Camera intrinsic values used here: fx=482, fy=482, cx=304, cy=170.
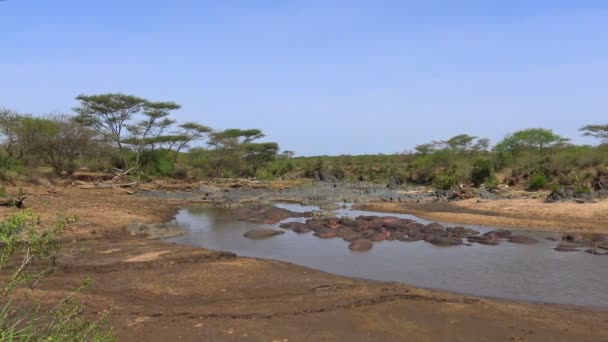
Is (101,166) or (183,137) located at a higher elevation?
(183,137)

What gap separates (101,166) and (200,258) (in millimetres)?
33946

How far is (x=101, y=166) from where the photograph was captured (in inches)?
1690

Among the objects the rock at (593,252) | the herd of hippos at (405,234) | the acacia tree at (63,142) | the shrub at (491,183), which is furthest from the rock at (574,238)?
the acacia tree at (63,142)

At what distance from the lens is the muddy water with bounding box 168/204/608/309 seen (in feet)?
35.0

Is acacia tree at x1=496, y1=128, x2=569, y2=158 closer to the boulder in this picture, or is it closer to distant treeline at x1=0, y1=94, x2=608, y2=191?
distant treeline at x1=0, y1=94, x2=608, y2=191

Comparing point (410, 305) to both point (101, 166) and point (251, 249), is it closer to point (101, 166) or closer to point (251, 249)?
point (251, 249)

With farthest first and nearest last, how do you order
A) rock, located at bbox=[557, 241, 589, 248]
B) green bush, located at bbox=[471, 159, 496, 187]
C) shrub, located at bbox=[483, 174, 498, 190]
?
green bush, located at bbox=[471, 159, 496, 187]
shrub, located at bbox=[483, 174, 498, 190]
rock, located at bbox=[557, 241, 589, 248]

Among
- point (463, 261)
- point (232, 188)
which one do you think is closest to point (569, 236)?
point (463, 261)

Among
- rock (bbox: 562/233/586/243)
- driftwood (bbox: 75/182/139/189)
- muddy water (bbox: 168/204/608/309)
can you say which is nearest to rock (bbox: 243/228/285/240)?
muddy water (bbox: 168/204/608/309)

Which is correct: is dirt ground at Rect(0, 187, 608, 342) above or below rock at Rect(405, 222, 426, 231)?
below

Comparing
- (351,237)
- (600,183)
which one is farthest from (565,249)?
(600,183)

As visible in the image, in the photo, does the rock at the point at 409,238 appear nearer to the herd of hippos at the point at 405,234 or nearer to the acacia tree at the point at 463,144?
the herd of hippos at the point at 405,234

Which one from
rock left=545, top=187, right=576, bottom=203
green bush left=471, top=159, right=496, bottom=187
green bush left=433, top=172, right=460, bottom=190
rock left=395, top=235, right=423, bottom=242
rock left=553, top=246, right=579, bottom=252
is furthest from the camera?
green bush left=471, top=159, right=496, bottom=187

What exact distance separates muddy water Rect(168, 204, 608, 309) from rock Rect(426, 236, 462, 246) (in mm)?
406
